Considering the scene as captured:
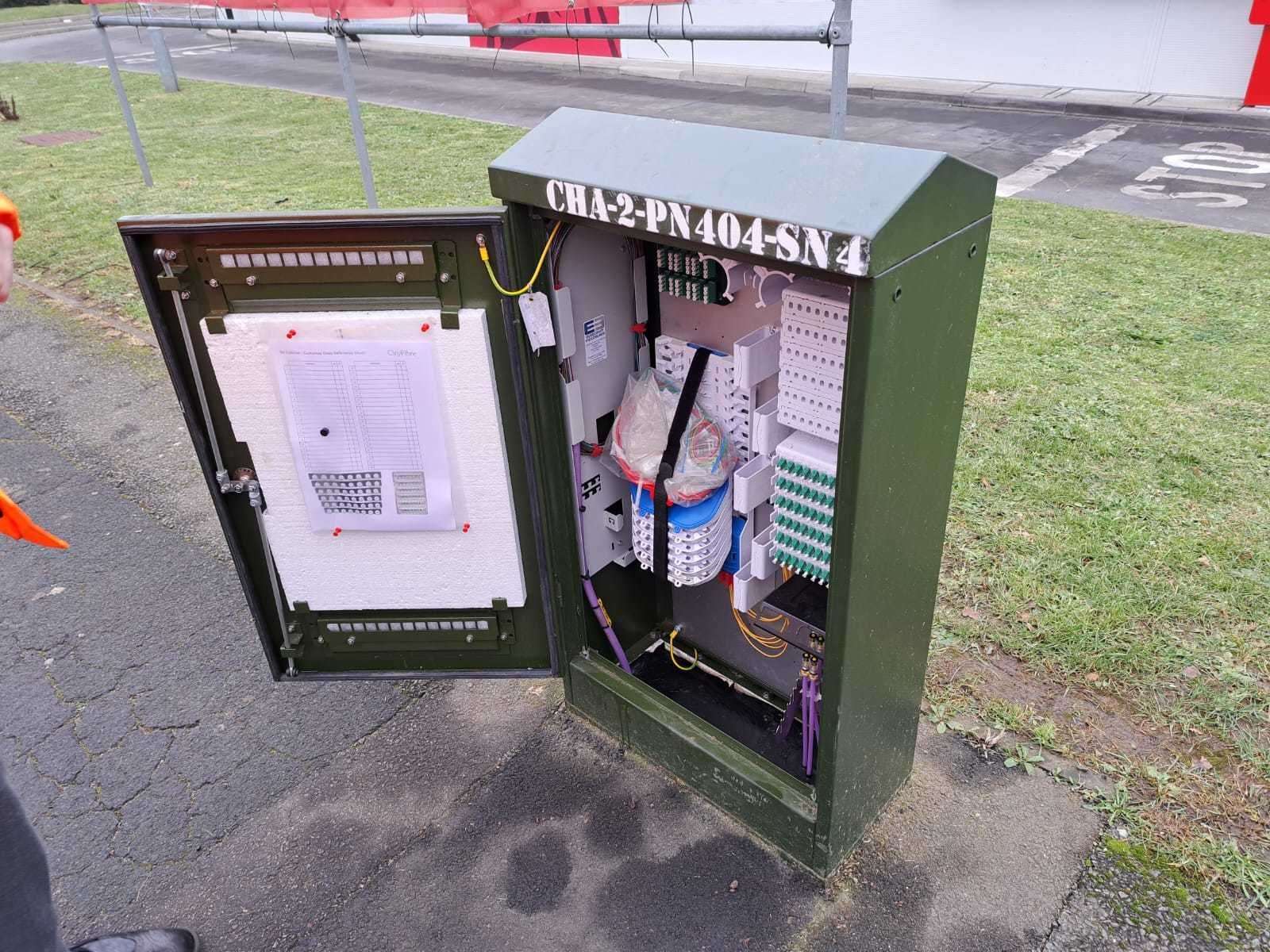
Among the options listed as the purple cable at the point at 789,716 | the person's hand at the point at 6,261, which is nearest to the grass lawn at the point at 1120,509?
the purple cable at the point at 789,716

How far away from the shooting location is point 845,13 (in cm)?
327

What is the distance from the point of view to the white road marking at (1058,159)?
1004 cm

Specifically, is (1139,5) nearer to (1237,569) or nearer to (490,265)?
(1237,569)

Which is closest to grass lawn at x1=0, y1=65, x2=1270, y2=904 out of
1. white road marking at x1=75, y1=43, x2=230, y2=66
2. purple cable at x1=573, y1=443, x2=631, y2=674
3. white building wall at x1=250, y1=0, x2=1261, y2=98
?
purple cable at x1=573, y1=443, x2=631, y2=674

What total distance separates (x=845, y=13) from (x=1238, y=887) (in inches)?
127

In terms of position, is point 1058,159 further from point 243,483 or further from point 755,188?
point 243,483

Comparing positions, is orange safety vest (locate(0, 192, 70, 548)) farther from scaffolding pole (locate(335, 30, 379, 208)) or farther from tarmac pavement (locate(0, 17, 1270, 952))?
scaffolding pole (locate(335, 30, 379, 208))

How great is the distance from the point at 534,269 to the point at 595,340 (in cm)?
41

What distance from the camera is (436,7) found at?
5.09 meters

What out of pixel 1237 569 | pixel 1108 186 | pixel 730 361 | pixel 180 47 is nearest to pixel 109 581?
pixel 730 361

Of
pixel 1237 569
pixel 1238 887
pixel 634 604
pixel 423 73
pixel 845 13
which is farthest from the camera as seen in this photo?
pixel 423 73

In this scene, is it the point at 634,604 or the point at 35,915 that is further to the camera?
the point at 634,604

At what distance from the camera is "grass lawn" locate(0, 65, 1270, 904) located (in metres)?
3.27

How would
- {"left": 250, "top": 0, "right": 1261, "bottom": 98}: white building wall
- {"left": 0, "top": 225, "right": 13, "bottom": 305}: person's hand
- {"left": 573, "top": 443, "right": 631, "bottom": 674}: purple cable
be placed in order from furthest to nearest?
{"left": 250, "top": 0, "right": 1261, "bottom": 98}: white building wall
{"left": 573, "top": 443, "right": 631, "bottom": 674}: purple cable
{"left": 0, "top": 225, "right": 13, "bottom": 305}: person's hand
